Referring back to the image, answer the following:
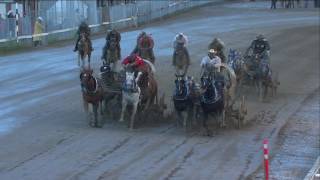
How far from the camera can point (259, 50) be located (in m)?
25.0

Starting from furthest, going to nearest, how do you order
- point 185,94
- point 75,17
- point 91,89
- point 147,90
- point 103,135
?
point 75,17
point 147,90
point 91,89
point 185,94
point 103,135

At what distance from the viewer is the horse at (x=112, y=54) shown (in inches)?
987

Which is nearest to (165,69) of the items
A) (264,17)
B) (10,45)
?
(10,45)

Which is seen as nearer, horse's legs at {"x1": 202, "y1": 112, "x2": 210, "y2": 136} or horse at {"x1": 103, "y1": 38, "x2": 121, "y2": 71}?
horse's legs at {"x1": 202, "y1": 112, "x2": 210, "y2": 136}

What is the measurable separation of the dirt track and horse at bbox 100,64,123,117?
65 centimetres

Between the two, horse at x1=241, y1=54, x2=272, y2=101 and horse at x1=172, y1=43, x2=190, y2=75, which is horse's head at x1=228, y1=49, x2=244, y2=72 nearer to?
horse at x1=241, y1=54, x2=272, y2=101

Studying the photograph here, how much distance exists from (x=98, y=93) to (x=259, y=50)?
8522 millimetres

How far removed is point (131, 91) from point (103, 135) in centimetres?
121

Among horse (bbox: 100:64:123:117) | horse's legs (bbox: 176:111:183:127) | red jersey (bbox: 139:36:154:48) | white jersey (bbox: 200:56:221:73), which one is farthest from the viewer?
red jersey (bbox: 139:36:154:48)

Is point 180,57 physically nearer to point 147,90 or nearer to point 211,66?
point 211,66

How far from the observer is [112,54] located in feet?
82.9

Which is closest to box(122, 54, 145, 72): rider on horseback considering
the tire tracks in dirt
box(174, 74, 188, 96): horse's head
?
box(174, 74, 188, 96): horse's head

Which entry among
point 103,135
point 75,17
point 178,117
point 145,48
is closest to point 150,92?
point 178,117

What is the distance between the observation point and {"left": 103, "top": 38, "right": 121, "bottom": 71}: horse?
25.1 m
